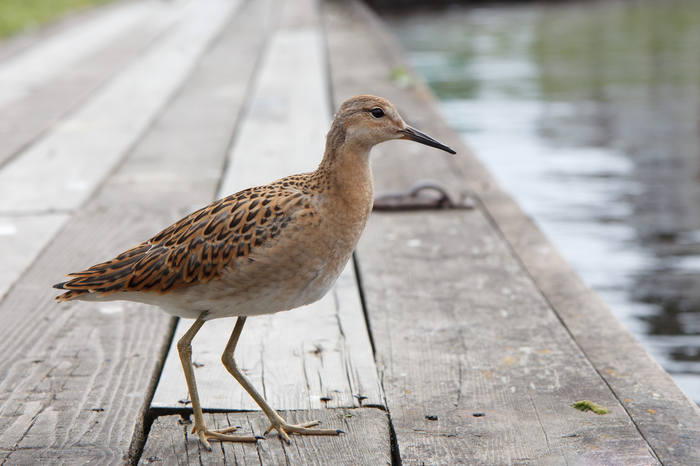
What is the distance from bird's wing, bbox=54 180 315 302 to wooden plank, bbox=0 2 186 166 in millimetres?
4125

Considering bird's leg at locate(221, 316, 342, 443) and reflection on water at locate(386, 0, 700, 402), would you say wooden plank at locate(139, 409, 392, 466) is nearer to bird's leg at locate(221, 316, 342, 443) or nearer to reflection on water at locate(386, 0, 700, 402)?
bird's leg at locate(221, 316, 342, 443)

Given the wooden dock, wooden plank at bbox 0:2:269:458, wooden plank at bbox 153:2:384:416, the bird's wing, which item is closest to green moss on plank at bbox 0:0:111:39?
the wooden dock

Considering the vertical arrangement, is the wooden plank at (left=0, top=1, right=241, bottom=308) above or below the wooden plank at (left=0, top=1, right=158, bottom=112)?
below

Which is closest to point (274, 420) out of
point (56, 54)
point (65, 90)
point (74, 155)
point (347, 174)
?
point (347, 174)

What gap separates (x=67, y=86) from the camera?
9.76 metres

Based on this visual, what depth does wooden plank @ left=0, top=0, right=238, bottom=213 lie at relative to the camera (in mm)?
5797

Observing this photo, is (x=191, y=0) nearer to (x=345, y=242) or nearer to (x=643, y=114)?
(x=643, y=114)

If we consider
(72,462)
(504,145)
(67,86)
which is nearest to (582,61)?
(504,145)

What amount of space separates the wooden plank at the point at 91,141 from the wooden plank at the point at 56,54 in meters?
1.05

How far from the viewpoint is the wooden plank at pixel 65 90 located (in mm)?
7578

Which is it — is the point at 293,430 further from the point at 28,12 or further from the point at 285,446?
the point at 28,12

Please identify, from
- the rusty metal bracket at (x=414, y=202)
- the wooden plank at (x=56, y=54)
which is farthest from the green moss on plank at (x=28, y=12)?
the rusty metal bracket at (x=414, y=202)

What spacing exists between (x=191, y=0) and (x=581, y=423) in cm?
2051

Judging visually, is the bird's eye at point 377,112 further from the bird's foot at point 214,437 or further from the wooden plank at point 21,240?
the wooden plank at point 21,240
